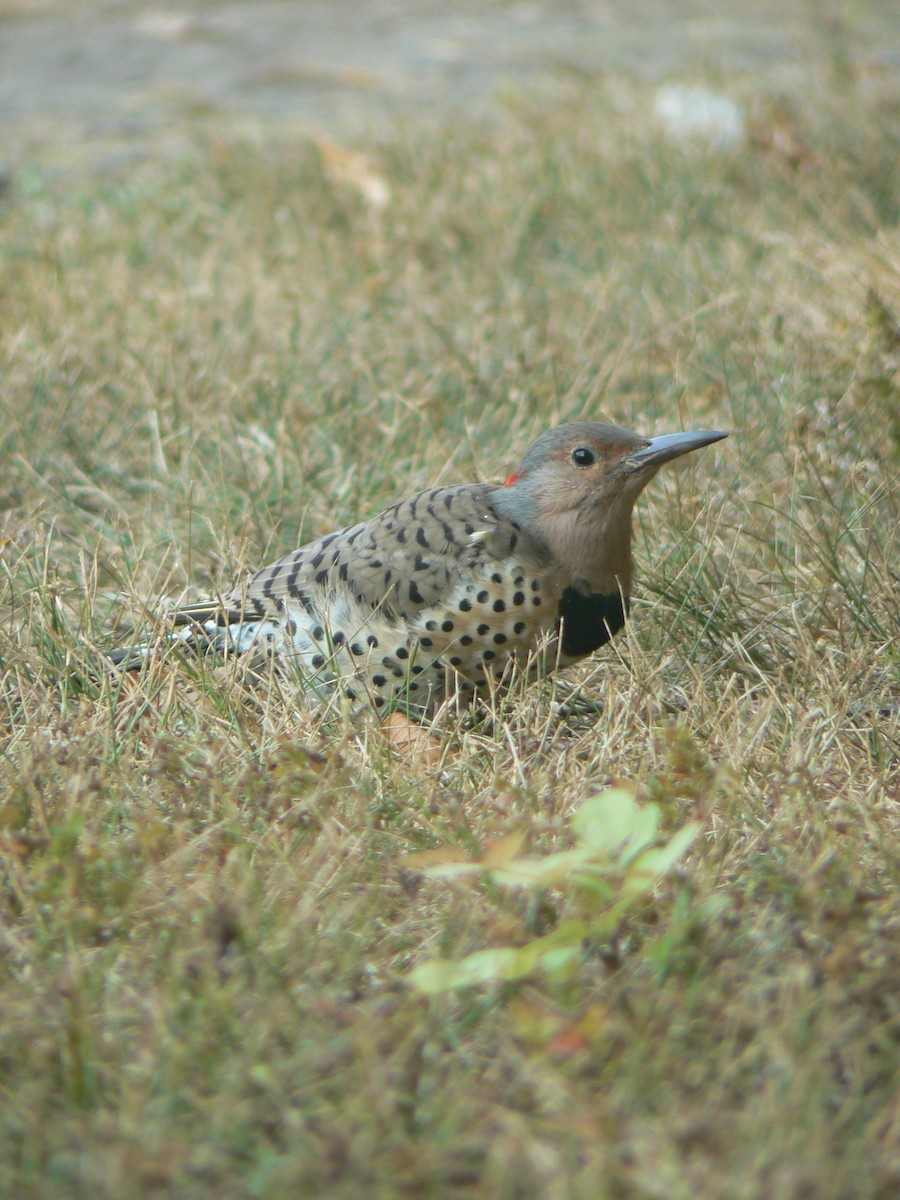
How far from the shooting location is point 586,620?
10.7 feet

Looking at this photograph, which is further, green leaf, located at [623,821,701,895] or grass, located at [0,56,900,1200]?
green leaf, located at [623,821,701,895]

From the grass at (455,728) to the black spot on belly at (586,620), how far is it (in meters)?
0.09

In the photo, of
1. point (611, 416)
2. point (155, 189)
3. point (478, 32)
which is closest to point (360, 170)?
point (155, 189)

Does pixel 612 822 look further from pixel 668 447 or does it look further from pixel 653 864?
pixel 668 447

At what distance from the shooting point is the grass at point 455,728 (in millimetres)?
1917

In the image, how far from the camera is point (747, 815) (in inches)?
105

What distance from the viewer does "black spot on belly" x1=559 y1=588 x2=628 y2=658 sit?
326 cm

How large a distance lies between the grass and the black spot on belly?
0.29 ft

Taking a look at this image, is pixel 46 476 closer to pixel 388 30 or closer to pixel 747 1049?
pixel 747 1049

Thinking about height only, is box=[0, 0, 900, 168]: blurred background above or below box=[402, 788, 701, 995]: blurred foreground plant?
above

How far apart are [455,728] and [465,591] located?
1.04 ft

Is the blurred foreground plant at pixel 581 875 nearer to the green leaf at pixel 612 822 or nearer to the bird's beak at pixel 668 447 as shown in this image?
the green leaf at pixel 612 822

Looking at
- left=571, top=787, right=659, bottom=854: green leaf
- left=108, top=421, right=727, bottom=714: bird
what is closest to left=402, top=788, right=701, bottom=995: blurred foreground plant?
left=571, top=787, right=659, bottom=854: green leaf

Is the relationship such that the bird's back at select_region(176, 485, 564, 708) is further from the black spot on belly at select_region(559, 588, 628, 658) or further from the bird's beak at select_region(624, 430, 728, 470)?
the bird's beak at select_region(624, 430, 728, 470)
